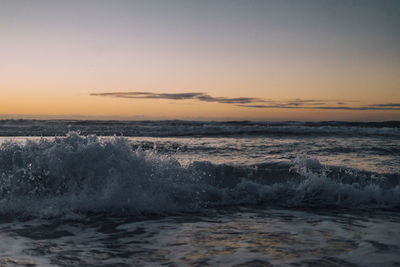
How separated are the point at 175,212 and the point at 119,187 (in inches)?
42.0

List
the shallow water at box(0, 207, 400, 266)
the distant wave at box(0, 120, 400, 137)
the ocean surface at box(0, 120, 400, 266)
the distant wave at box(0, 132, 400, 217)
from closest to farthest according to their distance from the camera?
the shallow water at box(0, 207, 400, 266) < the ocean surface at box(0, 120, 400, 266) < the distant wave at box(0, 132, 400, 217) < the distant wave at box(0, 120, 400, 137)

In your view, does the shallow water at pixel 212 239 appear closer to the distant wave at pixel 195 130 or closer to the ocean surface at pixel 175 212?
the ocean surface at pixel 175 212

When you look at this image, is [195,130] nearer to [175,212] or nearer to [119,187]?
[119,187]

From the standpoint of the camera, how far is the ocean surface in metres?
3.24

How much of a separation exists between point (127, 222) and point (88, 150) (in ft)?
6.76

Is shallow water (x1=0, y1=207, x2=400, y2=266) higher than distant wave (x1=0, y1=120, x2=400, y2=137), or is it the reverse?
distant wave (x1=0, y1=120, x2=400, y2=137)

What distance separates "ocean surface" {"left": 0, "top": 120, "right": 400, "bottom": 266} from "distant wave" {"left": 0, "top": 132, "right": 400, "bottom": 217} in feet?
0.06

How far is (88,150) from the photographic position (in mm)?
6000

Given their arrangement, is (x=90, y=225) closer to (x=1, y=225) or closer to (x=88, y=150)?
(x=1, y=225)

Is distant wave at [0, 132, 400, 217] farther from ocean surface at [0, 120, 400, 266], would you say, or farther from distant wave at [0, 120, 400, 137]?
distant wave at [0, 120, 400, 137]

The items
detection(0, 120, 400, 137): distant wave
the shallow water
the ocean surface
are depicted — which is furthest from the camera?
detection(0, 120, 400, 137): distant wave

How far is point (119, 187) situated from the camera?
5406 millimetres

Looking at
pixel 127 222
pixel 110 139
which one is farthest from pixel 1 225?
pixel 110 139

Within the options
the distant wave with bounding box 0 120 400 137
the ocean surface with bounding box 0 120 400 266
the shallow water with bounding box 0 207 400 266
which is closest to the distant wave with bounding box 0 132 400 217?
the ocean surface with bounding box 0 120 400 266
